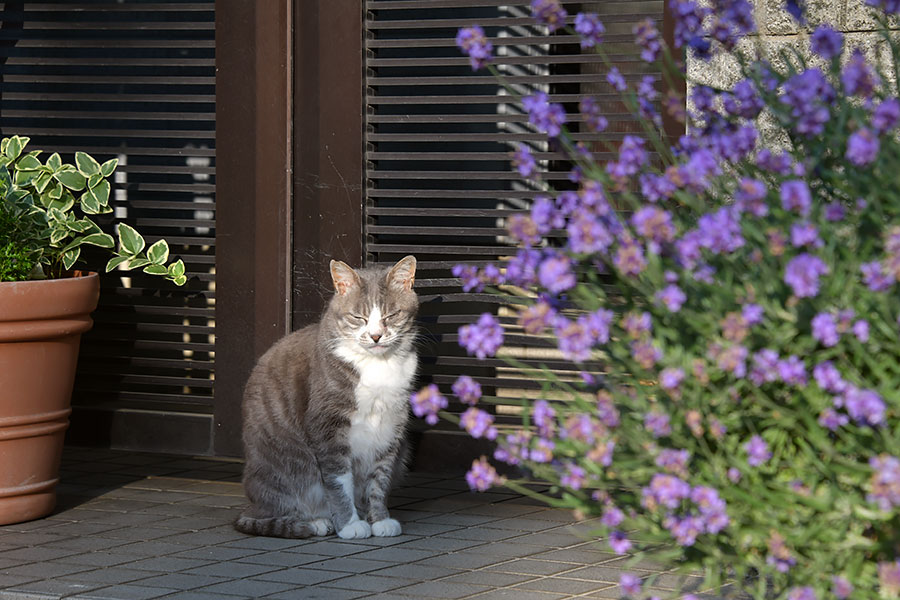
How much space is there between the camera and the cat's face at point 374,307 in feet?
15.0

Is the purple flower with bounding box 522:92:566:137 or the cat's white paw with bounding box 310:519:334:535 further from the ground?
the purple flower with bounding box 522:92:566:137

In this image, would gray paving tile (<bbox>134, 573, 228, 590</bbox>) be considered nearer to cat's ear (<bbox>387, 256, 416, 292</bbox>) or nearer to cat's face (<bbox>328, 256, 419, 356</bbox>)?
cat's face (<bbox>328, 256, 419, 356</bbox>)

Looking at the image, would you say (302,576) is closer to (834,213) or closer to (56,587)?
(56,587)

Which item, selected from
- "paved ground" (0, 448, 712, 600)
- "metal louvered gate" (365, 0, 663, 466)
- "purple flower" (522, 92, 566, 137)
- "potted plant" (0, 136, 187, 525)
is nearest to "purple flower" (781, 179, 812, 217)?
"purple flower" (522, 92, 566, 137)

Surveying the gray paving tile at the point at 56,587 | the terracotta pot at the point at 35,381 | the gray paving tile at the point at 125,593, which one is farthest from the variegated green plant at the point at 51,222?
the gray paving tile at the point at 125,593

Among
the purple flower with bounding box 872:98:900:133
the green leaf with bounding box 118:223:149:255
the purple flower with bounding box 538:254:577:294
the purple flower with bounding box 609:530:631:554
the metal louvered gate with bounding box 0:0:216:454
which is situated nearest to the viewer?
the purple flower with bounding box 872:98:900:133

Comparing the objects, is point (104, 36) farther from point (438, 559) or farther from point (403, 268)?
point (438, 559)

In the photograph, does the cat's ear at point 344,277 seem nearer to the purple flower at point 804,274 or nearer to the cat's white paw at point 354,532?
the cat's white paw at point 354,532

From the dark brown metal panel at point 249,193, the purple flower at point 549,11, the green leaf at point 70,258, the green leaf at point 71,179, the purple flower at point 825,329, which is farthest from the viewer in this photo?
the dark brown metal panel at point 249,193

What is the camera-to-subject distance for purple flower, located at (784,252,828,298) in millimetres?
1892

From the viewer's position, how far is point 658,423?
209 cm

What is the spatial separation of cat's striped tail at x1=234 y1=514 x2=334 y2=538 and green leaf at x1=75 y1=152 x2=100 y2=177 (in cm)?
156

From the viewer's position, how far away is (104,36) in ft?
19.0

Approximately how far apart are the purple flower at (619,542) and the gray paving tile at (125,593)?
1.86m
